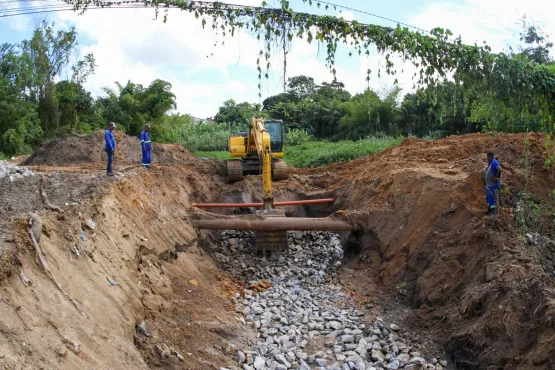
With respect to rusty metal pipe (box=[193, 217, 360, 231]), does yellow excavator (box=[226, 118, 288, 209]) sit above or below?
above

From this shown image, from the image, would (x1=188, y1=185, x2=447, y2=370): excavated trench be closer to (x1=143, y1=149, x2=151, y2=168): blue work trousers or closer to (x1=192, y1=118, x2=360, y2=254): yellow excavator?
(x1=192, y1=118, x2=360, y2=254): yellow excavator

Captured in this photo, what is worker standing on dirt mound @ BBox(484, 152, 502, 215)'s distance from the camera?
1083cm

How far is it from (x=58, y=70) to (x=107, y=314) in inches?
1085

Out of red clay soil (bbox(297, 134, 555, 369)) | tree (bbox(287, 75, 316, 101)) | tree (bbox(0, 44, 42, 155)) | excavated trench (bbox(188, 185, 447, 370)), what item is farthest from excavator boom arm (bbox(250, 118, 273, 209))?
tree (bbox(287, 75, 316, 101))

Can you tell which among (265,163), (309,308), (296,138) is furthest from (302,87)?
(309,308)

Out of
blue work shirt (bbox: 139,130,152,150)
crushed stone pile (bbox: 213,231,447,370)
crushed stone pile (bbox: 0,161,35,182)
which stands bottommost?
crushed stone pile (bbox: 213,231,447,370)

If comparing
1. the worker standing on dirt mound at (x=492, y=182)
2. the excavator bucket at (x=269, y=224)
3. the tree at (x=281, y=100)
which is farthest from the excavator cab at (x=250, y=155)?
the tree at (x=281, y=100)

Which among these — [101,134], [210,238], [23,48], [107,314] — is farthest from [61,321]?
[23,48]

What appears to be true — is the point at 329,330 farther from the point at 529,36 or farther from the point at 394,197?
the point at 529,36

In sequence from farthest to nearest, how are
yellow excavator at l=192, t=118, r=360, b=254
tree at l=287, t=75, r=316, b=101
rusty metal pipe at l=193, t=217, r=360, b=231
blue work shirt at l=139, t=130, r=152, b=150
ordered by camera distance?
tree at l=287, t=75, r=316, b=101
blue work shirt at l=139, t=130, r=152, b=150
yellow excavator at l=192, t=118, r=360, b=254
rusty metal pipe at l=193, t=217, r=360, b=231

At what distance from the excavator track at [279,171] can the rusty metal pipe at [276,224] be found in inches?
184

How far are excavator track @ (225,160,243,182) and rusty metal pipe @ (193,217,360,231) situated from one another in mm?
4712

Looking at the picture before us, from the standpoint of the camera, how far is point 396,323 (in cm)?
1041

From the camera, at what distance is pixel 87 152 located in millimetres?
20438
